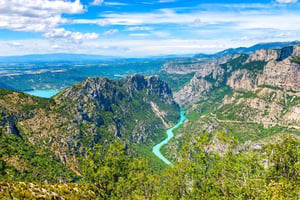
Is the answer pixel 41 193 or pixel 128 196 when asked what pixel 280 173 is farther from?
pixel 41 193

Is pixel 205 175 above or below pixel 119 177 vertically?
above

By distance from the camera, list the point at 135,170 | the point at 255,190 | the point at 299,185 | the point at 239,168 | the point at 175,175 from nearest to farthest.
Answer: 1. the point at 255,190
2. the point at 299,185
3. the point at 239,168
4. the point at 175,175
5. the point at 135,170

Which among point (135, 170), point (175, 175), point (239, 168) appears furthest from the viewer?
point (135, 170)

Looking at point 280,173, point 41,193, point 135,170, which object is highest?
point 280,173

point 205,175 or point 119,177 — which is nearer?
point 205,175

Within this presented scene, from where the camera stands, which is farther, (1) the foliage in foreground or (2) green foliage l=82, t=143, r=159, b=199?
(2) green foliage l=82, t=143, r=159, b=199

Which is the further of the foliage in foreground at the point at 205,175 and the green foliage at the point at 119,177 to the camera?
the green foliage at the point at 119,177

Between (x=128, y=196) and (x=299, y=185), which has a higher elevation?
(x=299, y=185)

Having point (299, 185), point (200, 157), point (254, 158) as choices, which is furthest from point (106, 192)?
point (299, 185)
